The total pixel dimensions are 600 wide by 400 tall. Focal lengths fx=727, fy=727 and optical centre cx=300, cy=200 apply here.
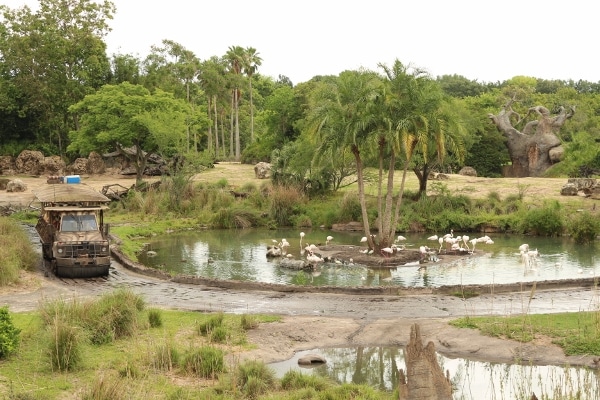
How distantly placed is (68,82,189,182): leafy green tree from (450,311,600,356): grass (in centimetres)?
3266

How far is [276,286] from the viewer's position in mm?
22109

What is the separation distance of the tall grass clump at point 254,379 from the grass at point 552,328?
5.72 meters

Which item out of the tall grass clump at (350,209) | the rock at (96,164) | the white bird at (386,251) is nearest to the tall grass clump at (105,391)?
the white bird at (386,251)

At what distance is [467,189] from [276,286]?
26607 mm

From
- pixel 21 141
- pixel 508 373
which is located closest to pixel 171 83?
pixel 21 141

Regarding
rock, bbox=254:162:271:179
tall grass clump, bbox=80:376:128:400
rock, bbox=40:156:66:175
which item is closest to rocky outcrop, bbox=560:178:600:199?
rock, bbox=254:162:271:179

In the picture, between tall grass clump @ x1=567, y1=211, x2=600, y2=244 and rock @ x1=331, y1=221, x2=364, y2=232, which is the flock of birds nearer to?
tall grass clump @ x1=567, y1=211, x2=600, y2=244

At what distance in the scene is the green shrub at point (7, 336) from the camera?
13391 mm

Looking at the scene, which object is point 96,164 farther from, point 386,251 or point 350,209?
point 386,251

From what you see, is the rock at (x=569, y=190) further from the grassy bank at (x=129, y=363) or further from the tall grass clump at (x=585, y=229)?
the grassy bank at (x=129, y=363)

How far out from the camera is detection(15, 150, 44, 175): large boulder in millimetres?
60094

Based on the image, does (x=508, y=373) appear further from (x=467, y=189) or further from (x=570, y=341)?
(x=467, y=189)

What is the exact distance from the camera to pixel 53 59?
60844 millimetres

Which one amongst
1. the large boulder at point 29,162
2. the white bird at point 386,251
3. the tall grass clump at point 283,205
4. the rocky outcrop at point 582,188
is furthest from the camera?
the large boulder at point 29,162
